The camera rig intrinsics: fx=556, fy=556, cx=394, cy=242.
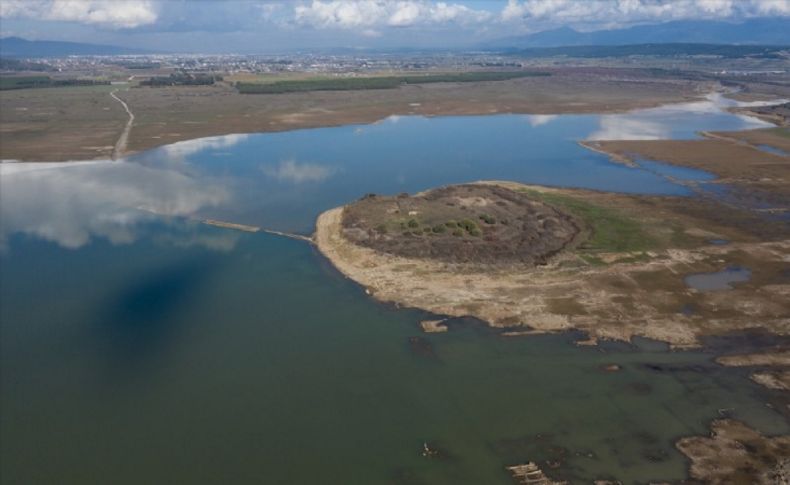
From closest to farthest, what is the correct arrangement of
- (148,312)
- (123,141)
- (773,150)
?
(148,312) → (773,150) → (123,141)

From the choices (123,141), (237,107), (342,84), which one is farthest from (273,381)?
(342,84)

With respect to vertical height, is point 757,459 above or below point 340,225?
below

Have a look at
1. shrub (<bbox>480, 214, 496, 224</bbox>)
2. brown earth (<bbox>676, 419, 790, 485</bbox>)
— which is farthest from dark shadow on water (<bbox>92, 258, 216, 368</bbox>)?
brown earth (<bbox>676, 419, 790, 485</bbox>)

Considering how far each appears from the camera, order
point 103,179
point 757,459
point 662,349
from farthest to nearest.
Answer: point 103,179 → point 662,349 → point 757,459

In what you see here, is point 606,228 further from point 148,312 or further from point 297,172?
point 297,172

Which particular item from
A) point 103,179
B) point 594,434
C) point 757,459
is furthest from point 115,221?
point 757,459

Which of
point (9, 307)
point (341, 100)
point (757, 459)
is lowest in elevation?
point (757, 459)

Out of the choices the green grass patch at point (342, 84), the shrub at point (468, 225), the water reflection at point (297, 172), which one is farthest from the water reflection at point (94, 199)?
the green grass patch at point (342, 84)

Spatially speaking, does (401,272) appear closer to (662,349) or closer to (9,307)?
(662,349)
